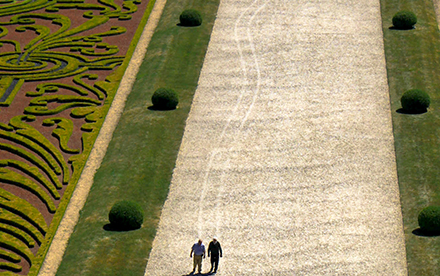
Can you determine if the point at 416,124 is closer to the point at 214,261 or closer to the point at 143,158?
the point at 143,158

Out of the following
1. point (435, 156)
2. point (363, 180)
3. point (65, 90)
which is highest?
point (65, 90)

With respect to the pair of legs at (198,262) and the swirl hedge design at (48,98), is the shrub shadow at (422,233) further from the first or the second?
the swirl hedge design at (48,98)

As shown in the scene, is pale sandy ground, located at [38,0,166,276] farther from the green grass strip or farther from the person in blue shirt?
the green grass strip

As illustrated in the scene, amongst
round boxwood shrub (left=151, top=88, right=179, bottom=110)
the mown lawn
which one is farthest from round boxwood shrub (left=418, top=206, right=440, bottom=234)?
round boxwood shrub (left=151, top=88, right=179, bottom=110)

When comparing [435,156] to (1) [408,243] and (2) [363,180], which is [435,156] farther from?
(1) [408,243]

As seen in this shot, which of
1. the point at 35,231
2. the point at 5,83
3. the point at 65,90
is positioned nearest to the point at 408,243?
the point at 35,231

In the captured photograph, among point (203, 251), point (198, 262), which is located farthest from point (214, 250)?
point (198, 262)
